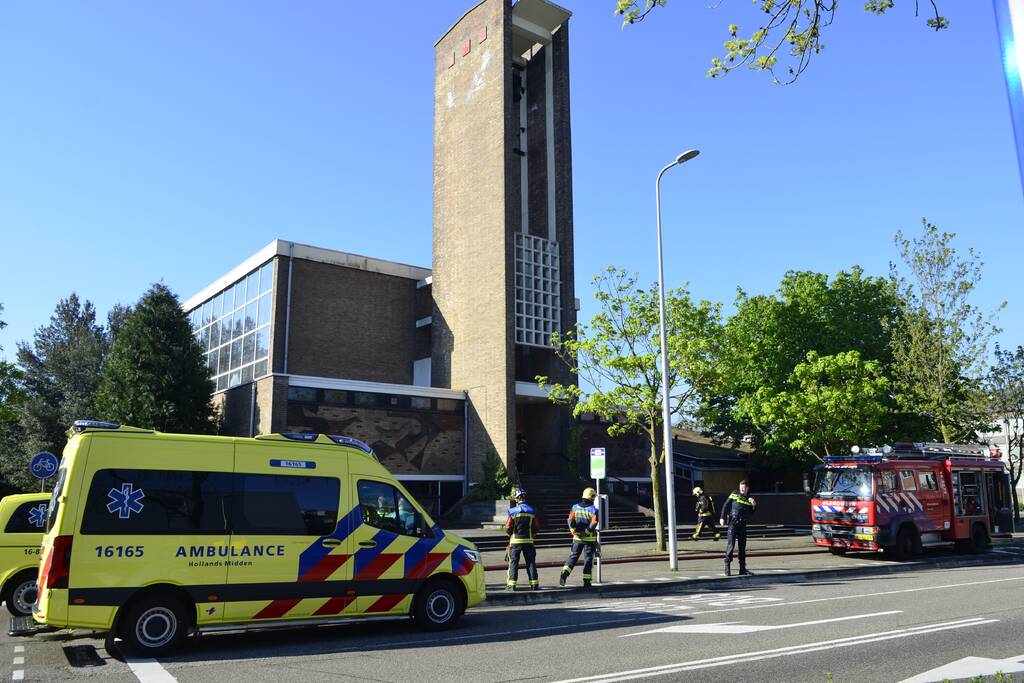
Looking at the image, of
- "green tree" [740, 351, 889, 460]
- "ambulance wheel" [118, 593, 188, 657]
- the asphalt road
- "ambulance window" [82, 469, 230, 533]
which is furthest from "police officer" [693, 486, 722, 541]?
"ambulance wheel" [118, 593, 188, 657]

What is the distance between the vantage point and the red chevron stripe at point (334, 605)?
9.60 meters

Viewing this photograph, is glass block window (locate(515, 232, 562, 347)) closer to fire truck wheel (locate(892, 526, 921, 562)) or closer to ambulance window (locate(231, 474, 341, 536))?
fire truck wheel (locate(892, 526, 921, 562))

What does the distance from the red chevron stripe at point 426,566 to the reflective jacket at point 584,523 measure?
4.93 metres

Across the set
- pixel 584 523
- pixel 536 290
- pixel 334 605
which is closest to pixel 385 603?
pixel 334 605

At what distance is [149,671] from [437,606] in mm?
3784

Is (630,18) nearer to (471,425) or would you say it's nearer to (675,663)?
(675,663)

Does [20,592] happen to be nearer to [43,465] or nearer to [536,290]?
[43,465]

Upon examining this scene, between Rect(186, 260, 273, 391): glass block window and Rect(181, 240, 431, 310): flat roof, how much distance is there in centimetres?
35

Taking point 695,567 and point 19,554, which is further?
point 695,567

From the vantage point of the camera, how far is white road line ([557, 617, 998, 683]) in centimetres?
693

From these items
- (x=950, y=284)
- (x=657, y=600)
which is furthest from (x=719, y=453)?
(x=657, y=600)

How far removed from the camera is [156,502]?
895 centimetres

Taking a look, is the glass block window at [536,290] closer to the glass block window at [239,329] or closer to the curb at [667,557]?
the glass block window at [239,329]

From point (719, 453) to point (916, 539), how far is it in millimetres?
23568
